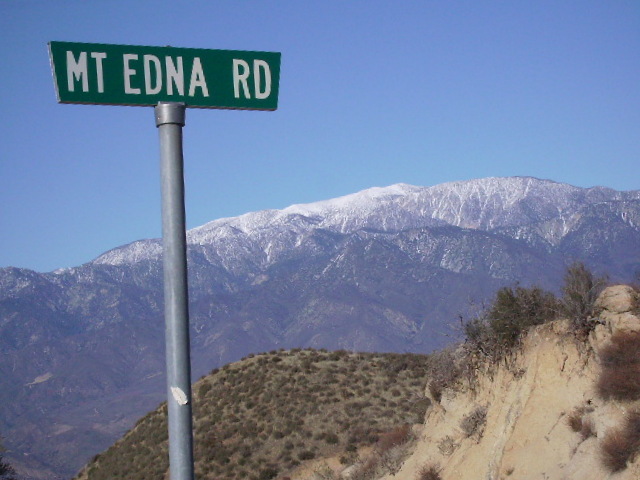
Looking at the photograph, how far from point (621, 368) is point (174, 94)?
34.1ft

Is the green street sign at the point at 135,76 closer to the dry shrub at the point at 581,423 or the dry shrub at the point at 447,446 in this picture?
the dry shrub at the point at 581,423

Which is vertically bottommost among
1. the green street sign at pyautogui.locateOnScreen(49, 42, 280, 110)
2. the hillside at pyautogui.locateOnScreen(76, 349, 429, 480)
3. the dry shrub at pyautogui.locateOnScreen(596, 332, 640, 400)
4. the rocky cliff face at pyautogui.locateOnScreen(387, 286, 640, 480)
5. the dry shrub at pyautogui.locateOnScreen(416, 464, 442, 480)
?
Result: the hillside at pyautogui.locateOnScreen(76, 349, 429, 480)

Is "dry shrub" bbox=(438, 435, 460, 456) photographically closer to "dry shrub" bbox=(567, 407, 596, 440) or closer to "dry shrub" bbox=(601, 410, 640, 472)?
"dry shrub" bbox=(567, 407, 596, 440)

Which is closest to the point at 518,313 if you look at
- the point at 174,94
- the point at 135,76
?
the point at 174,94

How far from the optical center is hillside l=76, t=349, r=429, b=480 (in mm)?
37812

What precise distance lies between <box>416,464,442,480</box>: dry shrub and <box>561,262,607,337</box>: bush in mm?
4299

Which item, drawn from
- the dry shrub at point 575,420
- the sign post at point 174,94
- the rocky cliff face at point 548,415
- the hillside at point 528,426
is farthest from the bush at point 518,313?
the sign post at point 174,94

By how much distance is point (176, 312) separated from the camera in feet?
15.1

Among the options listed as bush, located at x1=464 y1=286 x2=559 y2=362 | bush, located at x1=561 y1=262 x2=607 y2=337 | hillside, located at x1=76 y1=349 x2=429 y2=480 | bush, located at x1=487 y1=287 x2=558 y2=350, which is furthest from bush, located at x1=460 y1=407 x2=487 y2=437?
hillside, located at x1=76 y1=349 x2=429 y2=480

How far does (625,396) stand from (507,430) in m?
2.78

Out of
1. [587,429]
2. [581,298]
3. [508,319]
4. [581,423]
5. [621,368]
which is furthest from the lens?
[508,319]

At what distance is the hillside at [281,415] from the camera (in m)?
37.8

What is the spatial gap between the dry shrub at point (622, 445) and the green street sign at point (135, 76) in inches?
351

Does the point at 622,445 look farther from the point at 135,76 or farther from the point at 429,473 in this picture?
the point at 135,76
